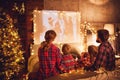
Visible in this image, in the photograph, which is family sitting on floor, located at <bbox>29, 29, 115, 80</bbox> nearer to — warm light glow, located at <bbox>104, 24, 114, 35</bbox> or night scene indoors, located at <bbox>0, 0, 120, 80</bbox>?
night scene indoors, located at <bbox>0, 0, 120, 80</bbox>

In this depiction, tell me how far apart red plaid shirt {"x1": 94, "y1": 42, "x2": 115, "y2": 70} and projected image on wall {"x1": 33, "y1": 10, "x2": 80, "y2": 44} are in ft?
12.0

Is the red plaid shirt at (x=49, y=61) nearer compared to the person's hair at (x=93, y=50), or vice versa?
the red plaid shirt at (x=49, y=61)

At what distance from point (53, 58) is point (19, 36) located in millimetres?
3033

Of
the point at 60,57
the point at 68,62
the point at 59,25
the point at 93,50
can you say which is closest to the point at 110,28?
the point at 59,25

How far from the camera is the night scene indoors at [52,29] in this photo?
22.9 ft

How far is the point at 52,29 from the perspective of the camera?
799cm

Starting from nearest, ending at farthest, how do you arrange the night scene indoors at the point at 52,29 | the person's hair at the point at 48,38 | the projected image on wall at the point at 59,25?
the person's hair at the point at 48,38 < the night scene indoors at the point at 52,29 < the projected image on wall at the point at 59,25

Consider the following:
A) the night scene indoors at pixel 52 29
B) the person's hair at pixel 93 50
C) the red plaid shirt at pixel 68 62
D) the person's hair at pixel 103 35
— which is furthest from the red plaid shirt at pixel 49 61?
the person's hair at pixel 93 50

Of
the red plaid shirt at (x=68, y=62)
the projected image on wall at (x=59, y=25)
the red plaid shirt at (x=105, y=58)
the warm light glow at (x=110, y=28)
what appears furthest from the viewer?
the warm light glow at (x=110, y=28)

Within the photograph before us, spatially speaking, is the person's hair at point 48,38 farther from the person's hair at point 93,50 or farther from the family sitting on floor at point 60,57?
the person's hair at point 93,50

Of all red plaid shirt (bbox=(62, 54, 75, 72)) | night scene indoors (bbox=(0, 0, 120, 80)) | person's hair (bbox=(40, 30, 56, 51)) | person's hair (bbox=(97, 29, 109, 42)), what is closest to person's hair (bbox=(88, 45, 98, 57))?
night scene indoors (bbox=(0, 0, 120, 80))

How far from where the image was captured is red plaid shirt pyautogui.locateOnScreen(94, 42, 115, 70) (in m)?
4.27

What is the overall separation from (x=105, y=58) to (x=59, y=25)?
395cm

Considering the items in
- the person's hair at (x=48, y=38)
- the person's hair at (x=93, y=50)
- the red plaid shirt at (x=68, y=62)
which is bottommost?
the red plaid shirt at (x=68, y=62)
